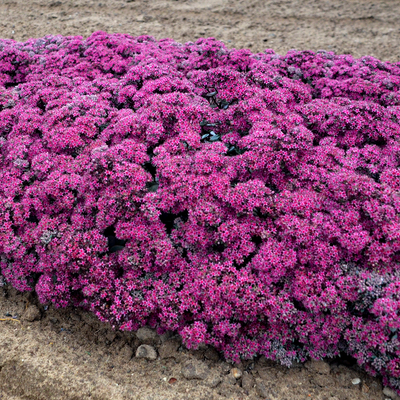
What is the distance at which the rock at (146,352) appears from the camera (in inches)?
144

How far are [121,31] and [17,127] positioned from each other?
8.13 m

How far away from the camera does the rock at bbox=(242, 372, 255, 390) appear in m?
3.38

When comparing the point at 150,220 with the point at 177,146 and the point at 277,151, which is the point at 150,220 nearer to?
the point at 177,146

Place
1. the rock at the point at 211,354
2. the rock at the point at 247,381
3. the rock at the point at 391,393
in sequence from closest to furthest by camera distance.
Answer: the rock at the point at 391,393, the rock at the point at 247,381, the rock at the point at 211,354

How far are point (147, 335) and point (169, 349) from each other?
12.1 inches

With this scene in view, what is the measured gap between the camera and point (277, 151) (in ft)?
12.8

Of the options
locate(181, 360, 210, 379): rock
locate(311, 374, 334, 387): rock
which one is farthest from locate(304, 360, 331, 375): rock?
locate(181, 360, 210, 379): rock

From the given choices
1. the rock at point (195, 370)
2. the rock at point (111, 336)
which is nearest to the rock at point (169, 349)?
the rock at point (195, 370)

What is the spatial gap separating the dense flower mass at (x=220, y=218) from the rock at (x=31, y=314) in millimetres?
252

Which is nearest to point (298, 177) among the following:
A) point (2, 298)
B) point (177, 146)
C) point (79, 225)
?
point (177, 146)

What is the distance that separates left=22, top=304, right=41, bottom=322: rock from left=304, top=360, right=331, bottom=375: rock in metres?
3.08

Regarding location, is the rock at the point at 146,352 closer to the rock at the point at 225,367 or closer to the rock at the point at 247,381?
the rock at the point at 225,367

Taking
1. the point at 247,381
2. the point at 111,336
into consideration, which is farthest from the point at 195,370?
the point at 111,336

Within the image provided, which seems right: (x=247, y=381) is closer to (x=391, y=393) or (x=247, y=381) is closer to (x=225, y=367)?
(x=225, y=367)
